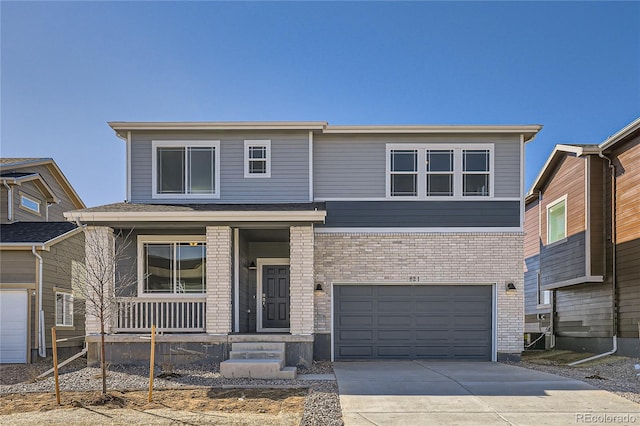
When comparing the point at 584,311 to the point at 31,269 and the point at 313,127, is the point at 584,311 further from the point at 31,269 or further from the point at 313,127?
the point at 31,269

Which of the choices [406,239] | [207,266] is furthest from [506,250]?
[207,266]

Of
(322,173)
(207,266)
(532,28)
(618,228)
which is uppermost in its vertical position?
(532,28)

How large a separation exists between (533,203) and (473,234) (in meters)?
7.58

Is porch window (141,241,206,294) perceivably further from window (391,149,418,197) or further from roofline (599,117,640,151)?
roofline (599,117,640,151)

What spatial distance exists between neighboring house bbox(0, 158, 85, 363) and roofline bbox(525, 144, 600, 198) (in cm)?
1409

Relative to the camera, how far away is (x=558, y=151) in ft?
52.3

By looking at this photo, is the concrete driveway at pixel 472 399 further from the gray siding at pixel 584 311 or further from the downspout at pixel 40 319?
the downspout at pixel 40 319

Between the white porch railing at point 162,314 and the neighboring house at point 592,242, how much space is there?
34.1 ft

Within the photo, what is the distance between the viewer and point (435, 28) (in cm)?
1359

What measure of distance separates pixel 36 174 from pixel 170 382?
11039mm

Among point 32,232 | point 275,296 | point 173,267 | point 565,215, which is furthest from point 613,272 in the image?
point 32,232

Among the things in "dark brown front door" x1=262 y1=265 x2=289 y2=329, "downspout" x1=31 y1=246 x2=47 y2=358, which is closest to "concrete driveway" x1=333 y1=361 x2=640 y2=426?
"dark brown front door" x1=262 y1=265 x2=289 y2=329

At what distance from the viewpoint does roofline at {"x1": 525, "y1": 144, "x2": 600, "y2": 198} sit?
14043 mm

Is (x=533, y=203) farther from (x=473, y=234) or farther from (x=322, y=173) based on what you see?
(x=322, y=173)
